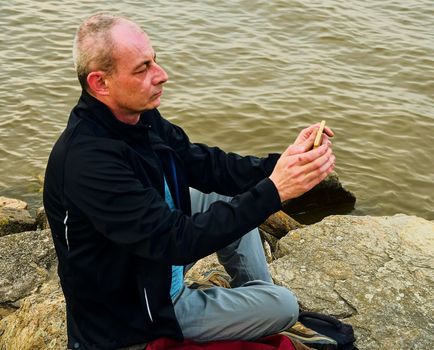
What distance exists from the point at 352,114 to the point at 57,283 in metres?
6.50

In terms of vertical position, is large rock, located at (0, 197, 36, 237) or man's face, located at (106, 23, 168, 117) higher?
man's face, located at (106, 23, 168, 117)

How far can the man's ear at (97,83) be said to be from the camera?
3199 millimetres

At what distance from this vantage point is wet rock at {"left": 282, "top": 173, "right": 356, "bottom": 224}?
26.2 feet

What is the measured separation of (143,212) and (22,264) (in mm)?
2767

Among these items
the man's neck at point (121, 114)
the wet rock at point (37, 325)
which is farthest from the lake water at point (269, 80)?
the man's neck at point (121, 114)

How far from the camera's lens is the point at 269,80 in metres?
11.4

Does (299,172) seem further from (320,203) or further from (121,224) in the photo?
(320,203)

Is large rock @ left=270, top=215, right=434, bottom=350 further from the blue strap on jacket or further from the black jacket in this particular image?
the black jacket

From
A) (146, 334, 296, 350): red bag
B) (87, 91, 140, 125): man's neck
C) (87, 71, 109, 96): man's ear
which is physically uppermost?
(87, 71, 109, 96): man's ear

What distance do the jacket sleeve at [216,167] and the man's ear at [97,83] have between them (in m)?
0.85

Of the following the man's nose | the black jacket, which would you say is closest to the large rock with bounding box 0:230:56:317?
the black jacket

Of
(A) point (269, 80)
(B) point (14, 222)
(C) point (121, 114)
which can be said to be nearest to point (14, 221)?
(B) point (14, 222)

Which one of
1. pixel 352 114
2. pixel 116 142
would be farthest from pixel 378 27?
pixel 116 142

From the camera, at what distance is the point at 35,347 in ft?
14.0
